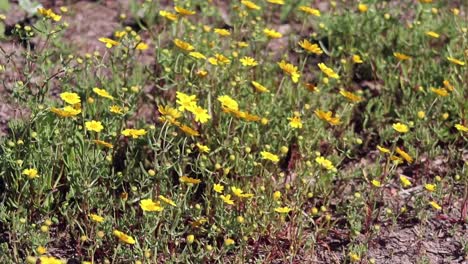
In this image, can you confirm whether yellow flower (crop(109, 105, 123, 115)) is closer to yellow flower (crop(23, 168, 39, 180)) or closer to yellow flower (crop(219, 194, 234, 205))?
yellow flower (crop(23, 168, 39, 180))

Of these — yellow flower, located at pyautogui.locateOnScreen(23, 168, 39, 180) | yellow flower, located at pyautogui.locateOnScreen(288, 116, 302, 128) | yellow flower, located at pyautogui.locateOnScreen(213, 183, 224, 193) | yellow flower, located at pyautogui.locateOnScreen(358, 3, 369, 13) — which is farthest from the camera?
yellow flower, located at pyautogui.locateOnScreen(358, 3, 369, 13)

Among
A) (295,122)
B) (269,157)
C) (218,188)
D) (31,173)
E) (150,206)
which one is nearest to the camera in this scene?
(150,206)

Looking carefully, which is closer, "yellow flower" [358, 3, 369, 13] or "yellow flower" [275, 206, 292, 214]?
"yellow flower" [275, 206, 292, 214]

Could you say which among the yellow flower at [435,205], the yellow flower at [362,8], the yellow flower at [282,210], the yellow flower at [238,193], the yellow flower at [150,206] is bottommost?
the yellow flower at [435,205]

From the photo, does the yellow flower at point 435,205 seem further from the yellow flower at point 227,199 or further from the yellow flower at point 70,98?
the yellow flower at point 70,98

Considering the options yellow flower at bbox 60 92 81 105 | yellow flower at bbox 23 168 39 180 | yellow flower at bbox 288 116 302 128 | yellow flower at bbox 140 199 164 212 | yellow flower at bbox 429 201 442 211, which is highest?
yellow flower at bbox 60 92 81 105

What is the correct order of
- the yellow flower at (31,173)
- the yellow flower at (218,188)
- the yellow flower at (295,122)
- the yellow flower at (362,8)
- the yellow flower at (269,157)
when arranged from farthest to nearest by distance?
the yellow flower at (362,8) < the yellow flower at (295,122) < the yellow flower at (269,157) < the yellow flower at (218,188) < the yellow flower at (31,173)

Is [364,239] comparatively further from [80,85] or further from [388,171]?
[80,85]

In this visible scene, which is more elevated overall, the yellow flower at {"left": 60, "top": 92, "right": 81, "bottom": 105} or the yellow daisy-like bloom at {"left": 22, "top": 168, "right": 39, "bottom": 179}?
the yellow flower at {"left": 60, "top": 92, "right": 81, "bottom": 105}

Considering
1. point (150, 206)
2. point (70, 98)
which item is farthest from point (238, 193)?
point (70, 98)

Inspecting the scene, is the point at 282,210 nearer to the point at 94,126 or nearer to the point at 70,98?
the point at 94,126

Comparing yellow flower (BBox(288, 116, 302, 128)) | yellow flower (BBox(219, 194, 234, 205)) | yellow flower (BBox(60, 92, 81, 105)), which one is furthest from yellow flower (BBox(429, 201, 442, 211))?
yellow flower (BBox(60, 92, 81, 105))

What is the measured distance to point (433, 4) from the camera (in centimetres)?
599

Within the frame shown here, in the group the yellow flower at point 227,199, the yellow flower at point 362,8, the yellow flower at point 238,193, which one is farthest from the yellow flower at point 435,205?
the yellow flower at point 362,8
